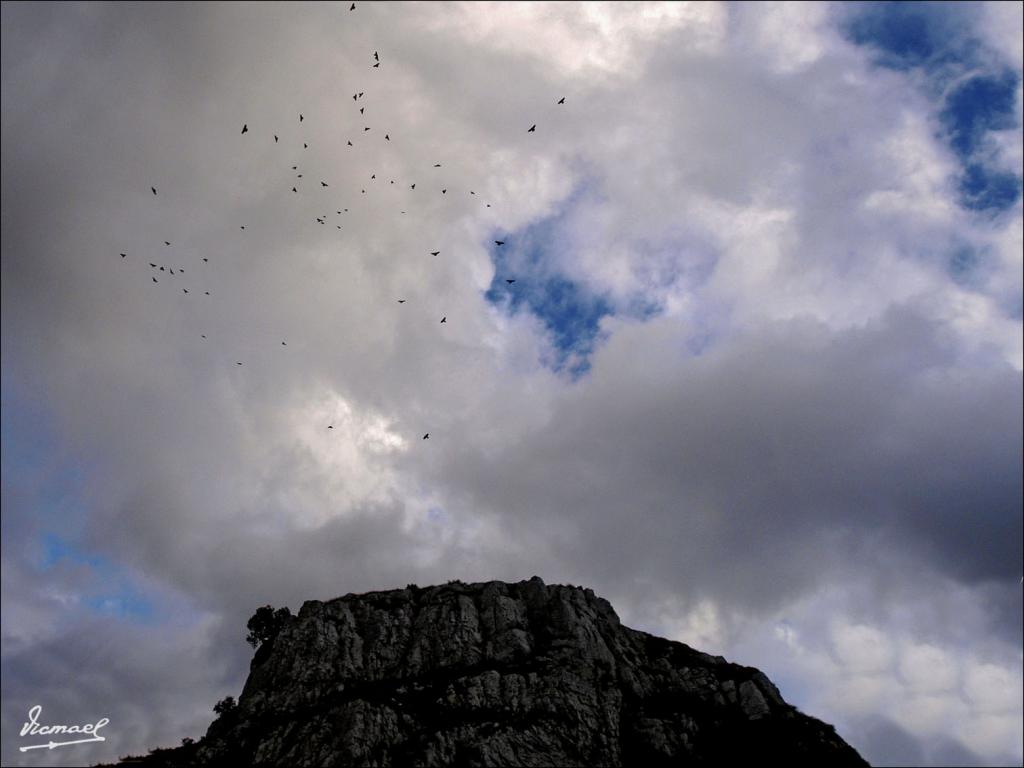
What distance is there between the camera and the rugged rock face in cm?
8144

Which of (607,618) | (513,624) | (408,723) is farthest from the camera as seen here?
(607,618)

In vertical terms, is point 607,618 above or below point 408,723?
above

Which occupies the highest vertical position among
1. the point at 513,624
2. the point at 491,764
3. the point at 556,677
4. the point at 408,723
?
the point at 513,624

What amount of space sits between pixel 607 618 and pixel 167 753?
63.3 m

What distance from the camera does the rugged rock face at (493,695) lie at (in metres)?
81.4

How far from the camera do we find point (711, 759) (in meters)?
87.8

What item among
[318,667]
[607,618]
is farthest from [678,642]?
[318,667]

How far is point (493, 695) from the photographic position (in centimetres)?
8894

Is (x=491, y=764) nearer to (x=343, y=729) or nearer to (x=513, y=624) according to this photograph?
(x=343, y=729)

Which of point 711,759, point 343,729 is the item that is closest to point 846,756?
point 711,759

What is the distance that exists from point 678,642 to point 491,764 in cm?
4654

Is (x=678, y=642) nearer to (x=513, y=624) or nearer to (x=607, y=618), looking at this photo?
(x=607, y=618)

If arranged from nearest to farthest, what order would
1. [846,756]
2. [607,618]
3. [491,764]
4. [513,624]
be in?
[491,764], [846,756], [513,624], [607,618]

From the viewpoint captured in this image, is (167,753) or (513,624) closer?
(167,753)
